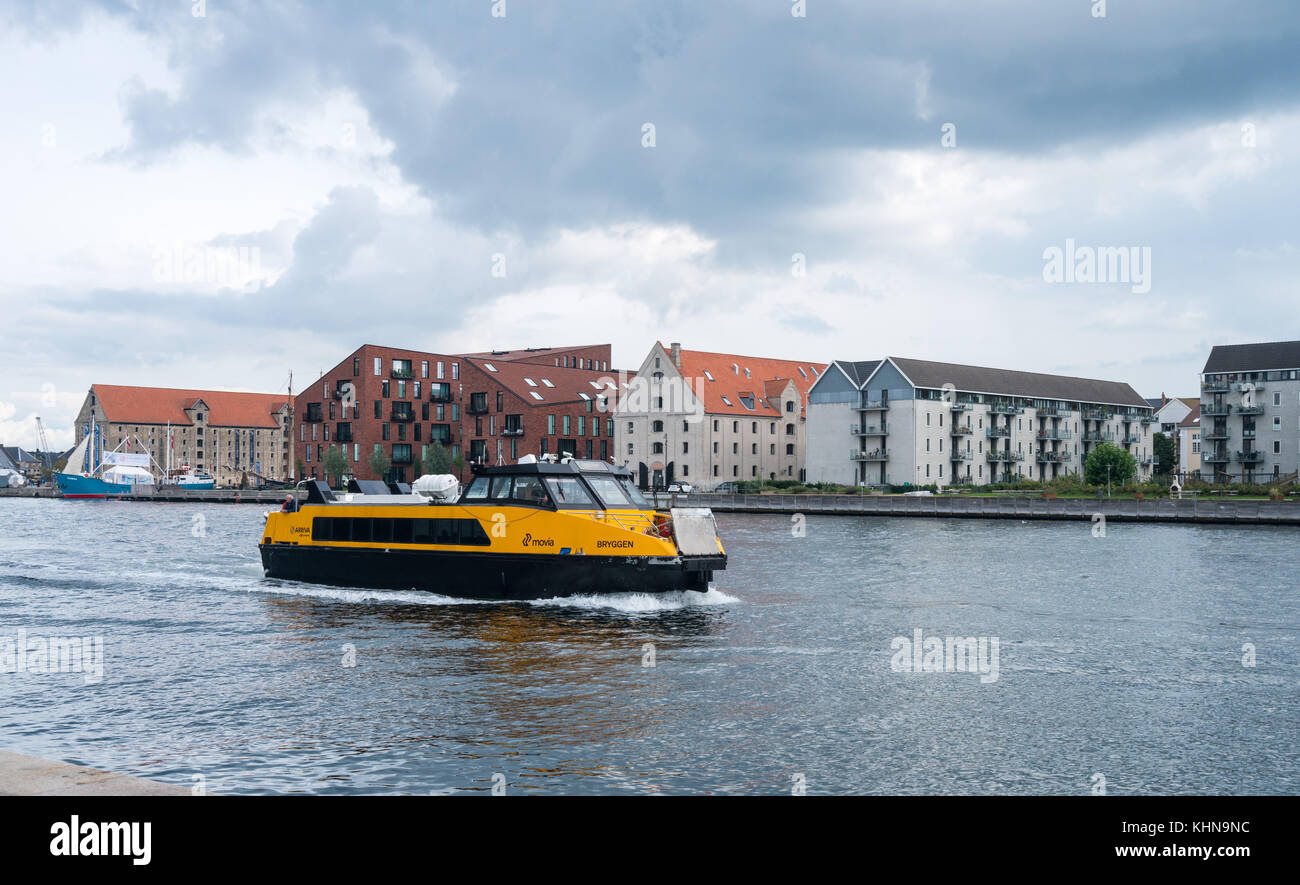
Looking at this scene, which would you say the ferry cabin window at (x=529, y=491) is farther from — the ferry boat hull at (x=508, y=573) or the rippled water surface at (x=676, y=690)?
the rippled water surface at (x=676, y=690)

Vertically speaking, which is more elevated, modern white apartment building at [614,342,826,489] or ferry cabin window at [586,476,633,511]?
modern white apartment building at [614,342,826,489]

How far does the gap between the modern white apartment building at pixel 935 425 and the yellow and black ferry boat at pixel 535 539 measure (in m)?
77.5

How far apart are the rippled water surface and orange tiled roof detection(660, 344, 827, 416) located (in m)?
78.0

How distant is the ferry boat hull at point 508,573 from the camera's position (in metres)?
28.3

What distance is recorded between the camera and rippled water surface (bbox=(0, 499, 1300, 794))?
1352 cm

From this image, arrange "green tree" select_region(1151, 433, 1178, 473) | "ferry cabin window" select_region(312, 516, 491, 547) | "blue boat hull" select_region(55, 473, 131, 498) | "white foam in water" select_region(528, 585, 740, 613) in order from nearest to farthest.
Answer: "white foam in water" select_region(528, 585, 740, 613)
"ferry cabin window" select_region(312, 516, 491, 547)
"blue boat hull" select_region(55, 473, 131, 498)
"green tree" select_region(1151, 433, 1178, 473)

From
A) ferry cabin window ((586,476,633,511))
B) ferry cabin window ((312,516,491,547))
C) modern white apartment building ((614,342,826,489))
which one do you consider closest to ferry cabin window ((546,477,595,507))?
ferry cabin window ((586,476,633,511))

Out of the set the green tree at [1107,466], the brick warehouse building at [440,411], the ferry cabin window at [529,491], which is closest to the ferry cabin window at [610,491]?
the ferry cabin window at [529,491]

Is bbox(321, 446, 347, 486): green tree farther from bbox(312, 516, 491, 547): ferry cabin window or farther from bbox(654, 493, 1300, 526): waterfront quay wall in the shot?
bbox(312, 516, 491, 547): ferry cabin window

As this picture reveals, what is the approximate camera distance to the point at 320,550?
35344 mm

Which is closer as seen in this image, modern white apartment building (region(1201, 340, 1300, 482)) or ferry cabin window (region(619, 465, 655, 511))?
ferry cabin window (region(619, 465, 655, 511))

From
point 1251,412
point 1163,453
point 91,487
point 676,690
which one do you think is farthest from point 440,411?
point 676,690
